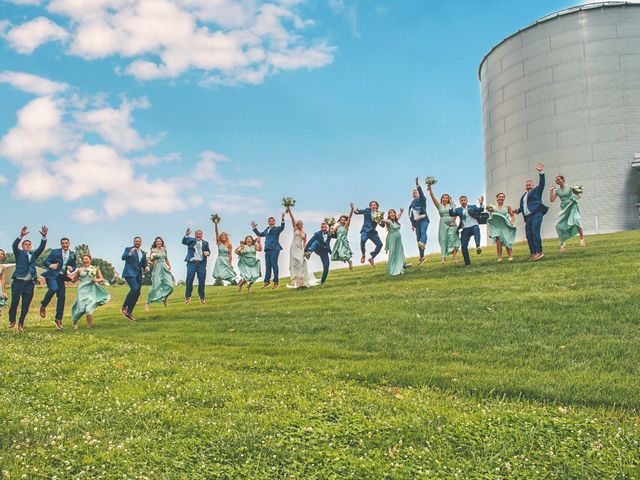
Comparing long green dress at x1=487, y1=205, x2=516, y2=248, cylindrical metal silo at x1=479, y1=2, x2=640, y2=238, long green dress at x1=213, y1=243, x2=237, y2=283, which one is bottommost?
long green dress at x1=213, y1=243, x2=237, y2=283

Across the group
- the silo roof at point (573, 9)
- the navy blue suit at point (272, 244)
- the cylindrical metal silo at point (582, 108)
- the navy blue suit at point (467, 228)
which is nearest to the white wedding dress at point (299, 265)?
the navy blue suit at point (272, 244)

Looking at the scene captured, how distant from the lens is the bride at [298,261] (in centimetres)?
2403

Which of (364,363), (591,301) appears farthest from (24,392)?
(591,301)

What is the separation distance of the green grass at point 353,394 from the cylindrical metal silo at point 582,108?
137 feet

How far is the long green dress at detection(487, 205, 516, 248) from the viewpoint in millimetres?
21891

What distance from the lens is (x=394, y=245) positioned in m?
22.4

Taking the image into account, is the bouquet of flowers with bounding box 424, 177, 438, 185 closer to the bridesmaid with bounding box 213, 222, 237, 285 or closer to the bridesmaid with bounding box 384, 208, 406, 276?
the bridesmaid with bounding box 384, 208, 406, 276

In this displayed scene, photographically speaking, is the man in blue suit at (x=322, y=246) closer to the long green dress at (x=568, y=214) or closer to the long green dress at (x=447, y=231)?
the long green dress at (x=447, y=231)

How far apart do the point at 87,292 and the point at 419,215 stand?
43.3ft

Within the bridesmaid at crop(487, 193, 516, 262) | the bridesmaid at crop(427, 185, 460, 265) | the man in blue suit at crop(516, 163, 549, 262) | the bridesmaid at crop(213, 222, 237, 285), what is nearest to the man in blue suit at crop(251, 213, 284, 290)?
the bridesmaid at crop(213, 222, 237, 285)

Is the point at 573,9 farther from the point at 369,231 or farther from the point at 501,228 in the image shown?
the point at 501,228

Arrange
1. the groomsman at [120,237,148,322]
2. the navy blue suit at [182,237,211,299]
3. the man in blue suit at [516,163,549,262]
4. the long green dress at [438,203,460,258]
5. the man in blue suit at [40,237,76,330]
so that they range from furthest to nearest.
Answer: the navy blue suit at [182,237,211,299] < the long green dress at [438,203,460,258] < the man in blue suit at [516,163,549,262] < the groomsman at [120,237,148,322] < the man in blue suit at [40,237,76,330]

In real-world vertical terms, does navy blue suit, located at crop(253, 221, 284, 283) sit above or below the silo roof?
below

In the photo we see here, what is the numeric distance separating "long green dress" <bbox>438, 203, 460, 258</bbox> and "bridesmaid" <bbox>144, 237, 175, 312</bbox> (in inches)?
423
